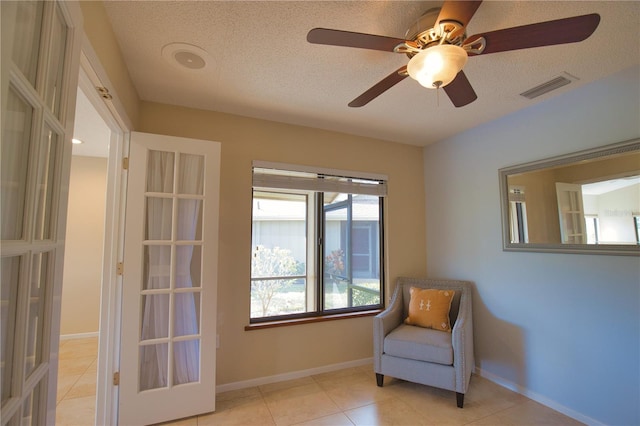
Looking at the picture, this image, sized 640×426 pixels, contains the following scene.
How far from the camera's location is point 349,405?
7.59ft

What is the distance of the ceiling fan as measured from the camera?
45.7 inches

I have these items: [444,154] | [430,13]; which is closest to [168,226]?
[430,13]

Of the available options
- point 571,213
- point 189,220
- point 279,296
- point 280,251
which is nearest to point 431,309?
point 571,213

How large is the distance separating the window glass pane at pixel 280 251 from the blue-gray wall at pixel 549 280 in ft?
5.32

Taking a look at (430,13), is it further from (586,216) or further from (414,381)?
(414,381)

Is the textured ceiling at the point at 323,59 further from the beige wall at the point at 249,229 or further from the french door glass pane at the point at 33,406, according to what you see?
the french door glass pane at the point at 33,406

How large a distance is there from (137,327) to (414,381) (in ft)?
7.12

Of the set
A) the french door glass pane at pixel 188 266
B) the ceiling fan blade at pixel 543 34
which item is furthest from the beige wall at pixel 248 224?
the ceiling fan blade at pixel 543 34

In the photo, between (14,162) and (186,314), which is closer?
(14,162)

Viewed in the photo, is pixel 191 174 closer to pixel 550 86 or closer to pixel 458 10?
pixel 458 10

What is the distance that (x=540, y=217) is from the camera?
2428 millimetres

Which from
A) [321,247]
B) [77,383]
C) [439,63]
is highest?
[439,63]

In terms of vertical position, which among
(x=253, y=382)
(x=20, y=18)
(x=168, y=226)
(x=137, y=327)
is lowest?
(x=253, y=382)

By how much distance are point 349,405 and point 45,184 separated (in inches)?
94.5
